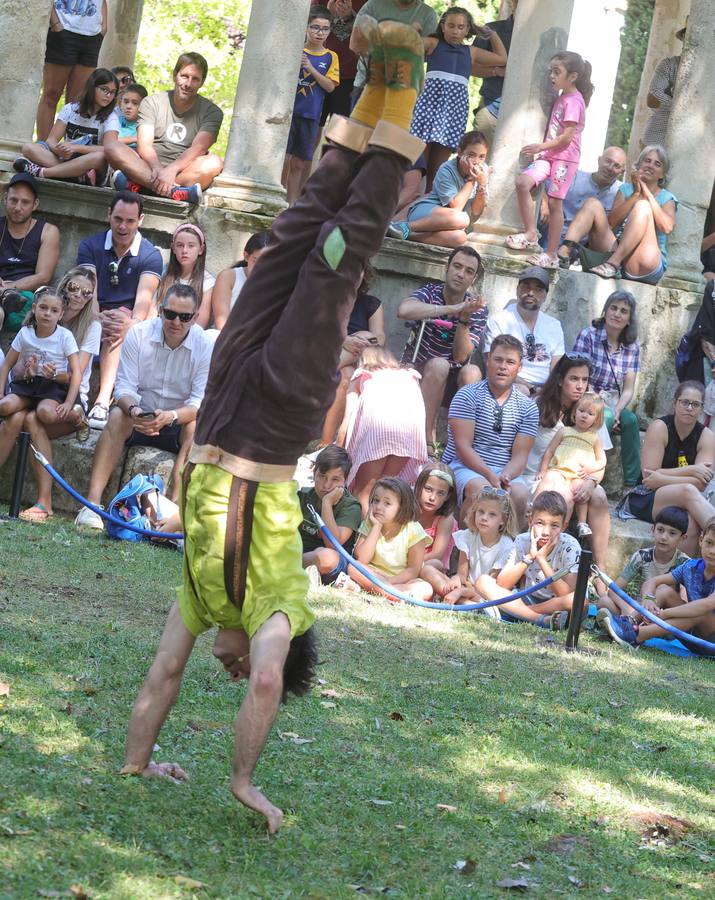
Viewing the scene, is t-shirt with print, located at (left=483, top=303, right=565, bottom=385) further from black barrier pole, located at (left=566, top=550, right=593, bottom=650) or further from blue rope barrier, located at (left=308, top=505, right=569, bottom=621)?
black barrier pole, located at (left=566, top=550, right=593, bottom=650)

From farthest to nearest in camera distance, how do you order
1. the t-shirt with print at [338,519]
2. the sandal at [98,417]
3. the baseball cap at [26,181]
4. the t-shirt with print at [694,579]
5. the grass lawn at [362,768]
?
the baseball cap at [26,181], the sandal at [98,417], the t-shirt with print at [338,519], the t-shirt with print at [694,579], the grass lawn at [362,768]

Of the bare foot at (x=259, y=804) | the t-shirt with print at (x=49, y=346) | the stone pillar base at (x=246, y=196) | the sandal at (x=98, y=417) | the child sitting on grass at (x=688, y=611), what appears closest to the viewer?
the bare foot at (x=259, y=804)

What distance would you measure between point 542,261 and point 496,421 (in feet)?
8.92

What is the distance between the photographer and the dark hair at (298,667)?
444 centimetres

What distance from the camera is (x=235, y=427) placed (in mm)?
4363

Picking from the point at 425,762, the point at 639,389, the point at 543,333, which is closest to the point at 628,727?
the point at 425,762

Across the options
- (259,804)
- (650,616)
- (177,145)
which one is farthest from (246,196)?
(259,804)

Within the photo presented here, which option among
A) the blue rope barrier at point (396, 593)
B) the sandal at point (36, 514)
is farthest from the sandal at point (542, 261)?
the sandal at point (36, 514)

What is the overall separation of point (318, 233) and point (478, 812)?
2133mm

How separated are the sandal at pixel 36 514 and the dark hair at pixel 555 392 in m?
3.69

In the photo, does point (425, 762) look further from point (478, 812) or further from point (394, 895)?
point (394, 895)

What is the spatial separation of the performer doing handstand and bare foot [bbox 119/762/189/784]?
6.8 inches

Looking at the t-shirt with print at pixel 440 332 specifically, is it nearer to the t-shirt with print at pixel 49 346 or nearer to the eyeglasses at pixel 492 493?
the eyeglasses at pixel 492 493

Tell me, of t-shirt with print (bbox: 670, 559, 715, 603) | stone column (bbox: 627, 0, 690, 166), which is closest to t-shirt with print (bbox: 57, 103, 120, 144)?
t-shirt with print (bbox: 670, 559, 715, 603)
